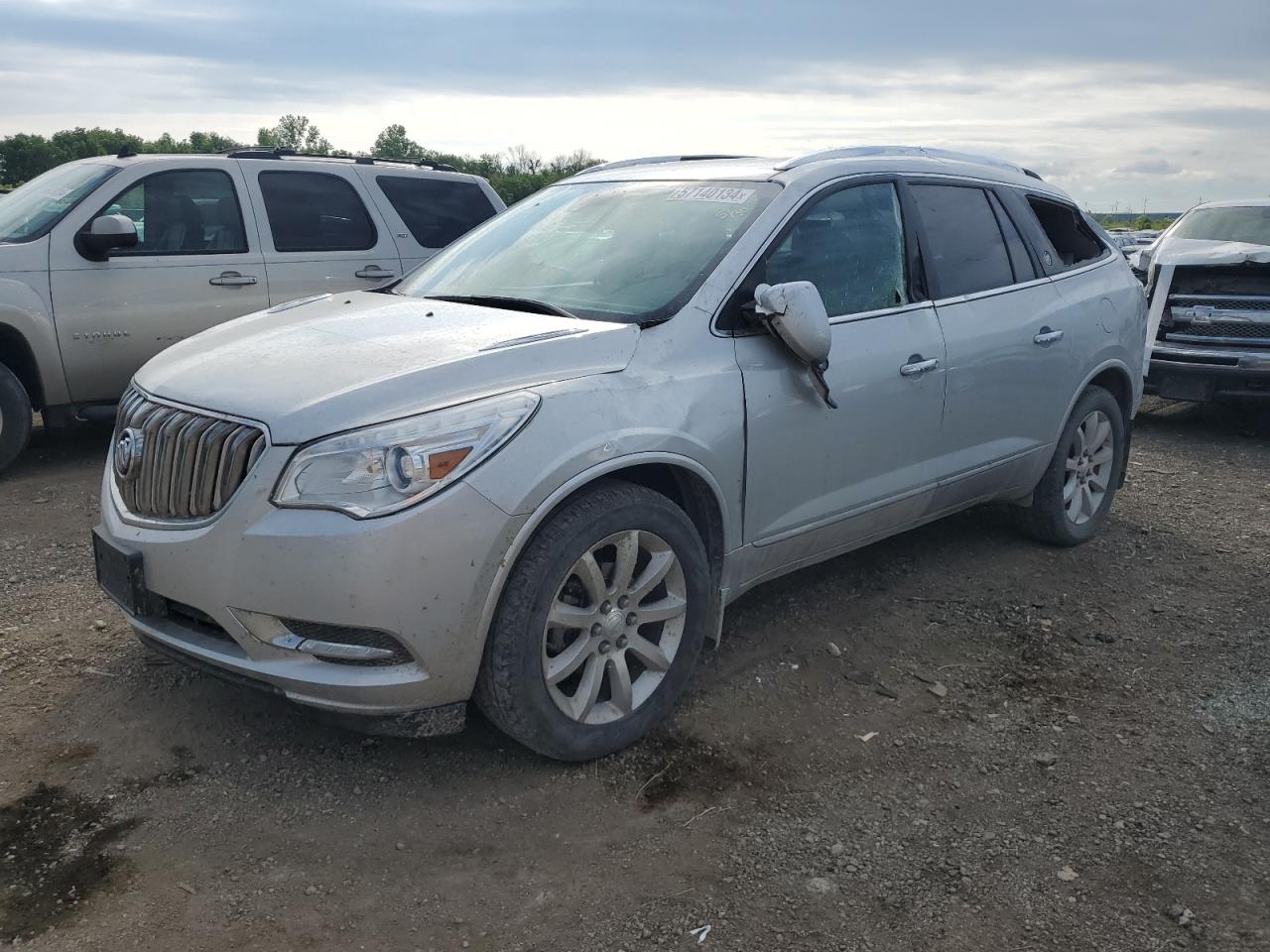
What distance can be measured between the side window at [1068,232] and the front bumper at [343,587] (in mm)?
3525

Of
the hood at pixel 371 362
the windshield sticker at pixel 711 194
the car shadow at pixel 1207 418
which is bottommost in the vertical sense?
the car shadow at pixel 1207 418

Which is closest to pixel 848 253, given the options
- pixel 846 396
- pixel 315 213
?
pixel 846 396

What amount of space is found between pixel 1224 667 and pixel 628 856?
2.63 m

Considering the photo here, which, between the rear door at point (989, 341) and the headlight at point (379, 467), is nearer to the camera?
the headlight at point (379, 467)

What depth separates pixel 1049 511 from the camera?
17.9 ft

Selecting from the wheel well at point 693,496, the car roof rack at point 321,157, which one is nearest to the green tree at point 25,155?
the car roof rack at point 321,157

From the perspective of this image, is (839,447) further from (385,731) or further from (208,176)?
(208,176)

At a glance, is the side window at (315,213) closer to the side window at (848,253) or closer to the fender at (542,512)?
the side window at (848,253)

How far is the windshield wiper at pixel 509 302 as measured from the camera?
382 centimetres

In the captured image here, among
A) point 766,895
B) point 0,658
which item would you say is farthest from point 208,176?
point 766,895

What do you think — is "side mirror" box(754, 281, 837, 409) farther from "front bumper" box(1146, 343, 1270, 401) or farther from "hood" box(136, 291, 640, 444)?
"front bumper" box(1146, 343, 1270, 401)

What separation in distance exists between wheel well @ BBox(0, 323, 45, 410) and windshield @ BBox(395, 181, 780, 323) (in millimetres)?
3185

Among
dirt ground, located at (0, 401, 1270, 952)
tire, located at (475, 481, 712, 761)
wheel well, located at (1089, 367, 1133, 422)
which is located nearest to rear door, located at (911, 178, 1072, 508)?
wheel well, located at (1089, 367, 1133, 422)

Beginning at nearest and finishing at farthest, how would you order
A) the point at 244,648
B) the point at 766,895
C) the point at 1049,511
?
the point at 766,895 < the point at 244,648 < the point at 1049,511
